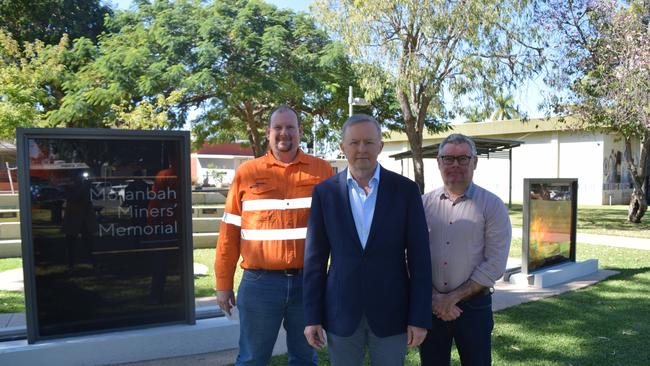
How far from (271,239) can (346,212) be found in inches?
33.2

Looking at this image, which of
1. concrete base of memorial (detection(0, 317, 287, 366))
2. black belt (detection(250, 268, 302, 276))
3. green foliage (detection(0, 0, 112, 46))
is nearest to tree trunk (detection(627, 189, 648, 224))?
concrete base of memorial (detection(0, 317, 287, 366))

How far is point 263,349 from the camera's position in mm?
3174

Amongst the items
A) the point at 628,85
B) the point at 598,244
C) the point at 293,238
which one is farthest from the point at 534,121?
the point at 293,238

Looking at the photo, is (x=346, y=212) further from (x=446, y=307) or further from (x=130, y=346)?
(x=130, y=346)

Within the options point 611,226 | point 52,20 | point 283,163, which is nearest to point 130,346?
point 283,163

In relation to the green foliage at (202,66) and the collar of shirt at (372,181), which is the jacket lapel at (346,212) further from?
the green foliage at (202,66)

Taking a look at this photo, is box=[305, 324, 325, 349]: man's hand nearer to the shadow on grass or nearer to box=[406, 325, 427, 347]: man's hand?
box=[406, 325, 427, 347]: man's hand

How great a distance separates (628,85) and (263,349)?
1343cm

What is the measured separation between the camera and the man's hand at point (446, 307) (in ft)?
9.34

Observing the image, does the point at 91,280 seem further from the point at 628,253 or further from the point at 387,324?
the point at 628,253

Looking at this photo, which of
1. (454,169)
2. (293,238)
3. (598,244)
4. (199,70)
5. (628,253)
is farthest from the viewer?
(199,70)

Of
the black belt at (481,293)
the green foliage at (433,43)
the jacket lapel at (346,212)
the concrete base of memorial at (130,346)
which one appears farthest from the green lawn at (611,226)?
the jacket lapel at (346,212)

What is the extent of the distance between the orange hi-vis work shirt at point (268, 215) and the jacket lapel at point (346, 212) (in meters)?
0.73

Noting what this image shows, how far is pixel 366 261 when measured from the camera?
7.88 ft
